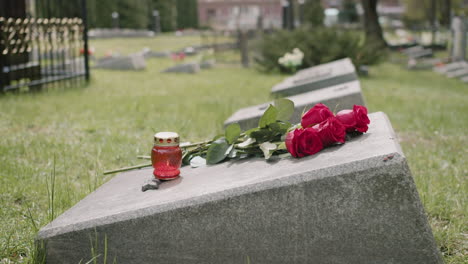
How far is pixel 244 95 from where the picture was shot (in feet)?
23.9

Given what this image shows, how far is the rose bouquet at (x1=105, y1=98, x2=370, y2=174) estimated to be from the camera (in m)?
2.04

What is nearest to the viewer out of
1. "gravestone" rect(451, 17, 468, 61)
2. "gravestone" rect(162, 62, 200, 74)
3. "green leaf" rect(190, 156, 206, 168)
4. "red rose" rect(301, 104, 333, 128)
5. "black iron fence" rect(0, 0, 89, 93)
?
"red rose" rect(301, 104, 333, 128)

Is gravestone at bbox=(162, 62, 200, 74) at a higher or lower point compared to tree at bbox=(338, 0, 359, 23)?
lower

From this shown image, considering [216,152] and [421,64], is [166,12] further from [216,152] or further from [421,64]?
[216,152]

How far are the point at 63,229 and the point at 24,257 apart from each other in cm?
35

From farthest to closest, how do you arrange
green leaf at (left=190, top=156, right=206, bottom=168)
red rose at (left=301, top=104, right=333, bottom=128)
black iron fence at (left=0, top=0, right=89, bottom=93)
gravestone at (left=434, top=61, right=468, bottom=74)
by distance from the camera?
gravestone at (left=434, top=61, right=468, bottom=74), black iron fence at (left=0, top=0, right=89, bottom=93), green leaf at (left=190, top=156, right=206, bottom=168), red rose at (left=301, top=104, right=333, bottom=128)

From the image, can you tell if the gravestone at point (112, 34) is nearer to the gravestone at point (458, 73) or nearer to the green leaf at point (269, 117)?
the gravestone at point (458, 73)

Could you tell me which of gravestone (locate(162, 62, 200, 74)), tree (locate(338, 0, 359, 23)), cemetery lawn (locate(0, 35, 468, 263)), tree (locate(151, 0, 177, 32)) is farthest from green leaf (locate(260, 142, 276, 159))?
tree (locate(338, 0, 359, 23))

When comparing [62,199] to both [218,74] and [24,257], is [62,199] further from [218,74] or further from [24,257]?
[218,74]

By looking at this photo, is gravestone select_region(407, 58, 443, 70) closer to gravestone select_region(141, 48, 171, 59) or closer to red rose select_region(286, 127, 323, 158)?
gravestone select_region(141, 48, 171, 59)

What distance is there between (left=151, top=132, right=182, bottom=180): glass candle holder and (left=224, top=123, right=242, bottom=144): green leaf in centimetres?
25

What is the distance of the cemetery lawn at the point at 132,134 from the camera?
2.66m

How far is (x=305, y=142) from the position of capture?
2027 millimetres

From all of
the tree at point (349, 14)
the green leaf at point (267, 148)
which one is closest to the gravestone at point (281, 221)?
the green leaf at point (267, 148)
